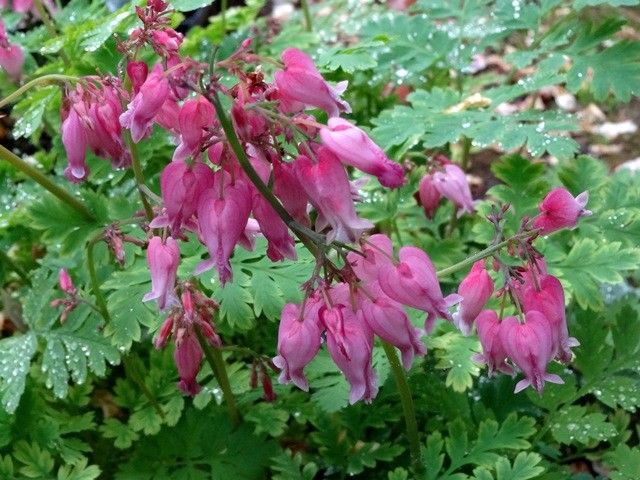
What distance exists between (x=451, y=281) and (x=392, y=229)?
0.46 metres

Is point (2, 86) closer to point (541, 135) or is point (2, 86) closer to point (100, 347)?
point (100, 347)

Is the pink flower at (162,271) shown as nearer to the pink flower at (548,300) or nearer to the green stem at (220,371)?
Answer: the green stem at (220,371)

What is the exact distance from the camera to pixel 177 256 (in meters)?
1.92

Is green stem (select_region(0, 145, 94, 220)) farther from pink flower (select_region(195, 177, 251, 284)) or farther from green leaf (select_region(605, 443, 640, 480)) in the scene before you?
green leaf (select_region(605, 443, 640, 480))

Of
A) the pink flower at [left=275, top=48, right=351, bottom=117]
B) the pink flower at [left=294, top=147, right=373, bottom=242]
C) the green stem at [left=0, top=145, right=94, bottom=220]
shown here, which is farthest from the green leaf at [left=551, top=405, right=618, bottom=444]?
the green stem at [left=0, top=145, right=94, bottom=220]

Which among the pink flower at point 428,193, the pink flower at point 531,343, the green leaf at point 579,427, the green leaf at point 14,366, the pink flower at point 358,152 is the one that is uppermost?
the pink flower at point 358,152

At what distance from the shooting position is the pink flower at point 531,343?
5.92 ft

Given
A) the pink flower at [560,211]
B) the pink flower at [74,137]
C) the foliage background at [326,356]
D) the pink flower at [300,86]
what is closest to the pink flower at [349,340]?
the pink flower at [300,86]

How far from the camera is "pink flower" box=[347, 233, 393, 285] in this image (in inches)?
66.4

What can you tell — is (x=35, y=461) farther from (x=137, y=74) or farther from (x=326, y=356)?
(x=137, y=74)

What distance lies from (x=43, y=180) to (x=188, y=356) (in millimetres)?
742

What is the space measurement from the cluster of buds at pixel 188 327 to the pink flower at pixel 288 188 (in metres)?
0.50

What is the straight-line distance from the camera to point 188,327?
209 centimetres

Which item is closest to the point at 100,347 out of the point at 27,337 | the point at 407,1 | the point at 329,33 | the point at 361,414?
the point at 27,337
